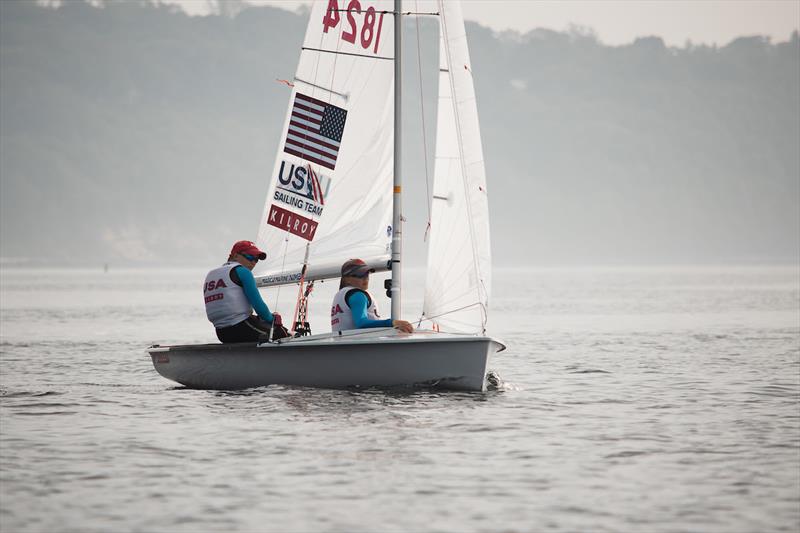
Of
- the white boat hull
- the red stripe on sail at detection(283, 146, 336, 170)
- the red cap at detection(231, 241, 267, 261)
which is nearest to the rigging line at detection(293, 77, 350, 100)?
the red stripe on sail at detection(283, 146, 336, 170)

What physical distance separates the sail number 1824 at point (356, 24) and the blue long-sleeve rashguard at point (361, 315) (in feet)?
12.2

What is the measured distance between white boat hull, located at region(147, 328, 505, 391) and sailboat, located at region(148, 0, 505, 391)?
18 millimetres

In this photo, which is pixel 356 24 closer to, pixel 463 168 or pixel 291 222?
pixel 463 168

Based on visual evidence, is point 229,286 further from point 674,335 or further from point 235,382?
point 674,335

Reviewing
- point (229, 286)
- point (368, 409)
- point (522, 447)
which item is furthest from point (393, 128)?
point (522, 447)

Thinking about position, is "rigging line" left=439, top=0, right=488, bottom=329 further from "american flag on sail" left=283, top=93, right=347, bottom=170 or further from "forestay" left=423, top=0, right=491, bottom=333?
"american flag on sail" left=283, top=93, right=347, bottom=170

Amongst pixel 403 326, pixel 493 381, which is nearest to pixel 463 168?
pixel 403 326

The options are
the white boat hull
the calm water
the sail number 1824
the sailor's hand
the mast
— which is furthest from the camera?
the sail number 1824

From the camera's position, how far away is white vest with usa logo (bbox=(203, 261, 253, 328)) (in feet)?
52.2

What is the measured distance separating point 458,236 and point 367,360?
2.34 metres

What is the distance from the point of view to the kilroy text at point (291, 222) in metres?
17.0

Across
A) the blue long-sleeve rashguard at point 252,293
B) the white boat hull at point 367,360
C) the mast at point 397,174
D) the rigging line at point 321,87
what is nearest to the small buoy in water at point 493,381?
the white boat hull at point 367,360

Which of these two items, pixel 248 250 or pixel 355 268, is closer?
pixel 355 268

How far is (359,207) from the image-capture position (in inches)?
667
